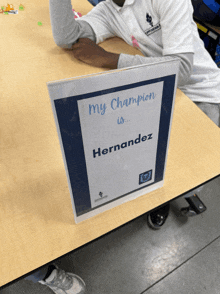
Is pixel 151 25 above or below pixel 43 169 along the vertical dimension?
above

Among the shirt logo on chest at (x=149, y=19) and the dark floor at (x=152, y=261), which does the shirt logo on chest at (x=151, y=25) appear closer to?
the shirt logo on chest at (x=149, y=19)

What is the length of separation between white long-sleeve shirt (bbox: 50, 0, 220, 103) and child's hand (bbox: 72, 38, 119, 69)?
40 millimetres

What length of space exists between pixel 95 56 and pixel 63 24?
0.21 metres

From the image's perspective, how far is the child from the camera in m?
0.84

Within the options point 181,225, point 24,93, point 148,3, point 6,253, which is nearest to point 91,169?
point 6,253

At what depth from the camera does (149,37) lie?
101cm

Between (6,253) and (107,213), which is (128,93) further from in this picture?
(6,253)

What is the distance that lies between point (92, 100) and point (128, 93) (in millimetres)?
70

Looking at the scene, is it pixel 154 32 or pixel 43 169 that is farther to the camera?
pixel 154 32

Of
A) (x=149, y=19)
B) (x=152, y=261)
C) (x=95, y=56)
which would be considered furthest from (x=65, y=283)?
(x=149, y=19)

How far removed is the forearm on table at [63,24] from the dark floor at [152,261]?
3.15 ft

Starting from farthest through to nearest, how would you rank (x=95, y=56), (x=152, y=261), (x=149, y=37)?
(x=152, y=261) < (x=149, y=37) < (x=95, y=56)

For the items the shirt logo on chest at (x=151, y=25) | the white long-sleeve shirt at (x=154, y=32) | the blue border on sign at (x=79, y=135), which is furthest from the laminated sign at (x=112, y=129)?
the shirt logo on chest at (x=151, y=25)

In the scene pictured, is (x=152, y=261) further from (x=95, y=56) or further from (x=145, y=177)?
(x=95, y=56)
